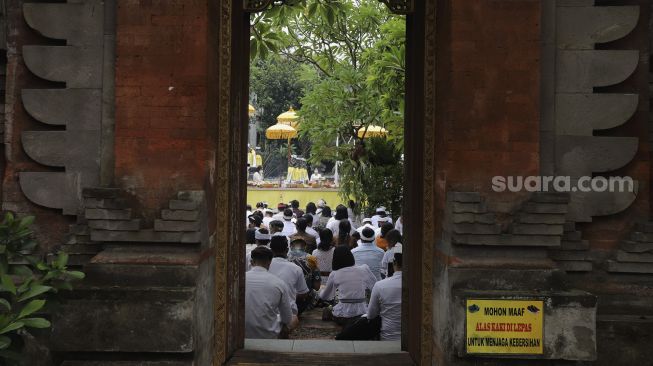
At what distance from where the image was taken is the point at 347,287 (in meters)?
7.97

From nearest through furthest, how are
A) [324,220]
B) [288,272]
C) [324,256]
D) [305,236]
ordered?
[288,272], [324,256], [305,236], [324,220]

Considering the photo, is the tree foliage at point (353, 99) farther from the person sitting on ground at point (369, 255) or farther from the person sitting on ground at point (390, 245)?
the person sitting on ground at point (390, 245)

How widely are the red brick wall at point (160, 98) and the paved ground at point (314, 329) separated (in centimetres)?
361

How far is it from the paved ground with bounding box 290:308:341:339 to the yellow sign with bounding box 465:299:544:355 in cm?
343

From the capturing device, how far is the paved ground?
311 inches

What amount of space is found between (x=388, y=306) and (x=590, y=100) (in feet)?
9.98

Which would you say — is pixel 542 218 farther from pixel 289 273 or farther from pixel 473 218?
pixel 289 273

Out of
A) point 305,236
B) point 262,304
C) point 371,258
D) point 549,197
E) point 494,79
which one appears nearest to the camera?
point 549,197

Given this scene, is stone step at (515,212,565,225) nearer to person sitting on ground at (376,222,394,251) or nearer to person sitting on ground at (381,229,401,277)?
person sitting on ground at (381,229,401,277)

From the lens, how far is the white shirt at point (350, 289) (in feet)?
26.1

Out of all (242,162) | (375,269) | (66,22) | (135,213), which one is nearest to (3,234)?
(135,213)

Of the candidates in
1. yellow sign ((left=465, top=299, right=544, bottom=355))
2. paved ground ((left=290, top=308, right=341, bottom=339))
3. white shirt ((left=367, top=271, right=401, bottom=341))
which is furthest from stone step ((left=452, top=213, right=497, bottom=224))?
paved ground ((left=290, top=308, right=341, bottom=339))

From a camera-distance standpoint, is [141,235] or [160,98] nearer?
[141,235]

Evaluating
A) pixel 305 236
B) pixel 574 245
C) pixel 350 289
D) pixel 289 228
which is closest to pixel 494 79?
pixel 574 245
